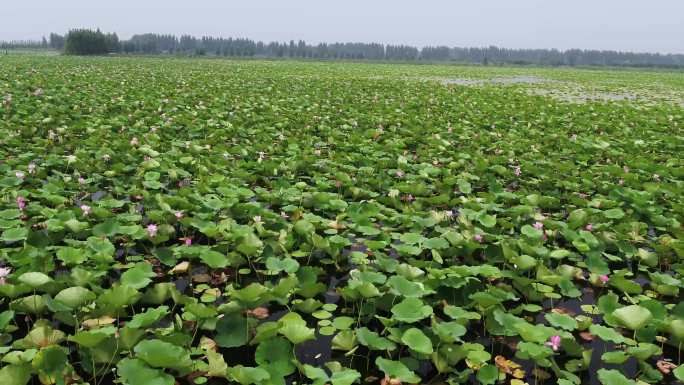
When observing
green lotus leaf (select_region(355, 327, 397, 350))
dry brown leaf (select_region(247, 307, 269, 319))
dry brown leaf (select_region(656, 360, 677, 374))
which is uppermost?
green lotus leaf (select_region(355, 327, 397, 350))

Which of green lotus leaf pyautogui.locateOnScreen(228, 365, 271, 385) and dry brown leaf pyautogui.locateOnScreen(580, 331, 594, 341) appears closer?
green lotus leaf pyautogui.locateOnScreen(228, 365, 271, 385)

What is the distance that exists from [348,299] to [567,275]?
1.42 meters

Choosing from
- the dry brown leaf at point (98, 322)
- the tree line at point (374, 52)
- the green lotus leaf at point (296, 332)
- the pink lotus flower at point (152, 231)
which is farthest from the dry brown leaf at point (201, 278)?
the tree line at point (374, 52)

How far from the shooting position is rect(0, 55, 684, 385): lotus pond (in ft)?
6.82

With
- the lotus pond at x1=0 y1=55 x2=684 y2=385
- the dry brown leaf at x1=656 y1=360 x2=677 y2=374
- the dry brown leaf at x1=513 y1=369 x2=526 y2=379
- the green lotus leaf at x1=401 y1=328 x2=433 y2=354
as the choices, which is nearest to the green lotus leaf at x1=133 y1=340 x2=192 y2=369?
the lotus pond at x1=0 y1=55 x2=684 y2=385

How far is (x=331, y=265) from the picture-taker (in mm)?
3291

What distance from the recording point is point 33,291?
245 centimetres

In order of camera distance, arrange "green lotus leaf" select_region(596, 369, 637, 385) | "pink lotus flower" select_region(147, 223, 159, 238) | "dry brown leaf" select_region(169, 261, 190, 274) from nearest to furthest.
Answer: "green lotus leaf" select_region(596, 369, 637, 385) < "dry brown leaf" select_region(169, 261, 190, 274) < "pink lotus flower" select_region(147, 223, 159, 238)

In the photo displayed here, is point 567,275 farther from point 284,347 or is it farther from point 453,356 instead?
point 284,347

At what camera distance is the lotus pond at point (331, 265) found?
6.82 feet

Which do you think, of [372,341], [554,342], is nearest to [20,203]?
[372,341]

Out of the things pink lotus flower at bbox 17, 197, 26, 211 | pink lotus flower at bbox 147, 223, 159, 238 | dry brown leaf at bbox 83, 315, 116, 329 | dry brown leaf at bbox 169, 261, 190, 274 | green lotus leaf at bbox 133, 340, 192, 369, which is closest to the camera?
green lotus leaf at bbox 133, 340, 192, 369

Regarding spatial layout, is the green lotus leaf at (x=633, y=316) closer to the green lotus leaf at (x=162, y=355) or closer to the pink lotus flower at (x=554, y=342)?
the pink lotus flower at (x=554, y=342)

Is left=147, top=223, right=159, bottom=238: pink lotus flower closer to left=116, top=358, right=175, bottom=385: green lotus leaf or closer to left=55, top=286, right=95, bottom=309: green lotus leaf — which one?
left=55, top=286, right=95, bottom=309: green lotus leaf
